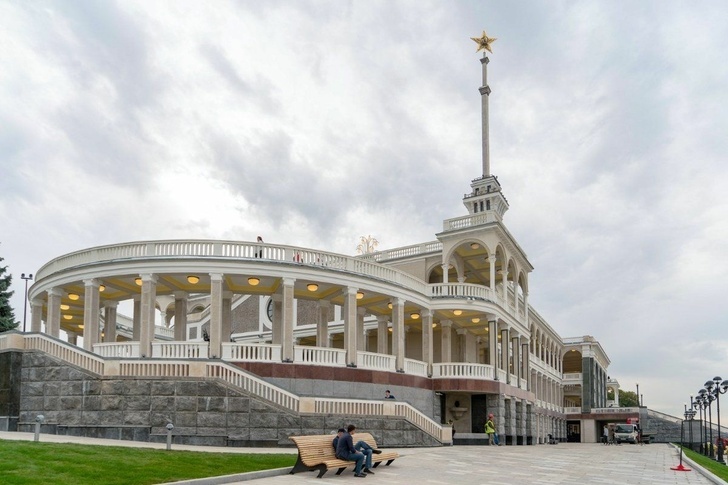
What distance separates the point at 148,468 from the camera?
48.4 ft

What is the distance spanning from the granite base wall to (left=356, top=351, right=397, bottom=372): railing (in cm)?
830

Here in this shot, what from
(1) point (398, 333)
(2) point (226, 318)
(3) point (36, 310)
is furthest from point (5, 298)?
(1) point (398, 333)

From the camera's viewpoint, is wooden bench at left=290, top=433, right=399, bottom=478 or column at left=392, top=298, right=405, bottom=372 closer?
wooden bench at left=290, top=433, right=399, bottom=478

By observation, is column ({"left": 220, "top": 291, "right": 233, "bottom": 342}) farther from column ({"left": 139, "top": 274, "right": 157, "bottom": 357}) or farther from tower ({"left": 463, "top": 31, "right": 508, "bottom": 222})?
tower ({"left": 463, "top": 31, "right": 508, "bottom": 222})

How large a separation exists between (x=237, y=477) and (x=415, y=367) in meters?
23.5

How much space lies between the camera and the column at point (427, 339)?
39438 mm

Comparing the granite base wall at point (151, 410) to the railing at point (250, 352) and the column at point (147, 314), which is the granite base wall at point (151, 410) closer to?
the column at point (147, 314)

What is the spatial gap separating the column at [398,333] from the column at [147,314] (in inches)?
495

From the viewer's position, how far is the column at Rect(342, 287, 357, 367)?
33156 millimetres

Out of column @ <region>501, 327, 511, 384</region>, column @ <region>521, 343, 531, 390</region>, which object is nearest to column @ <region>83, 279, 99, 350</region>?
column @ <region>501, 327, 511, 384</region>

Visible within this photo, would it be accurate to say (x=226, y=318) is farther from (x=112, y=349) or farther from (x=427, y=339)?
(x=427, y=339)

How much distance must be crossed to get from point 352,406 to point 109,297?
17412 mm

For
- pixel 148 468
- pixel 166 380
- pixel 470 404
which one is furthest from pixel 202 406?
pixel 470 404

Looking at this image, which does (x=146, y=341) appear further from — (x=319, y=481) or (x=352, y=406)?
(x=319, y=481)
